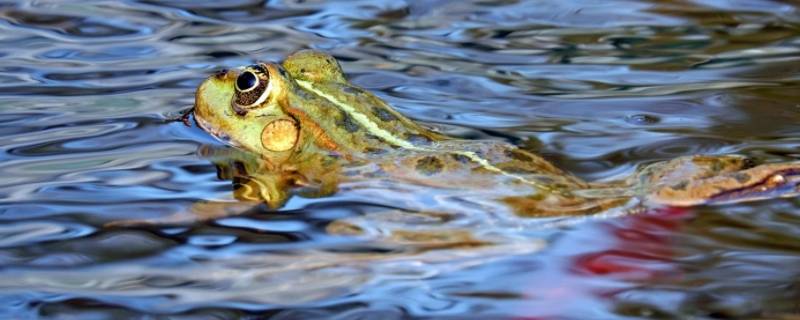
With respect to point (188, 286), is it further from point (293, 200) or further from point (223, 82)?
point (223, 82)

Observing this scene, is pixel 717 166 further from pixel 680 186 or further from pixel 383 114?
pixel 383 114

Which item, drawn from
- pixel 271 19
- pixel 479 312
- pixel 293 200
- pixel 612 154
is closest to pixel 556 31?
pixel 271 19

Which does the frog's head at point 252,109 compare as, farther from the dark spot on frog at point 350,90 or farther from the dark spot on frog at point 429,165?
the dark spot on frog at point 429,165

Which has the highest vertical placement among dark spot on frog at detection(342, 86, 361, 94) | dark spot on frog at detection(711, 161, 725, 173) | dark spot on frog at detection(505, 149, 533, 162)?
dark spot on frog at detection(711, 161, 725, 173)

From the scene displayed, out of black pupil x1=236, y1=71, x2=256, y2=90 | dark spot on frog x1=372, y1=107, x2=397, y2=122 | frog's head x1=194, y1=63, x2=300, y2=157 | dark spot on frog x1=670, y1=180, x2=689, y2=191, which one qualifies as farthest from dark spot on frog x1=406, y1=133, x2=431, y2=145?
dark spot on frog x1=670, y1=180, x2=689, y2=191

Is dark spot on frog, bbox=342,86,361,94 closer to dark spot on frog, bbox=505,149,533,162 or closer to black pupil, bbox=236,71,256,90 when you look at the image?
black pupil, bbox=236,71,256,90

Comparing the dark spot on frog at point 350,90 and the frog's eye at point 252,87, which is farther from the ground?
the dark spot on frog at point 350,90

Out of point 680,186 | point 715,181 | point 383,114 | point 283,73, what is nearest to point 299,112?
point 283,73

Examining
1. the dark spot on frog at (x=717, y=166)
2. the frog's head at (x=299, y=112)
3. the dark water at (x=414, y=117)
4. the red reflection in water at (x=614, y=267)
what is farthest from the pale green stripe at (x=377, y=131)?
the dark spot on frog at (x=717, y=166)
